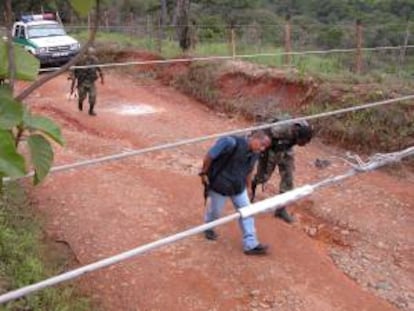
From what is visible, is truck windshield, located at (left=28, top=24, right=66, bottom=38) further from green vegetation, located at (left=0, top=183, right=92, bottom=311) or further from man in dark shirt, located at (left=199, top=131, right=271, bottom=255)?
man in dark shirt, located at (left=199, top=131, right=271, bottom=255)

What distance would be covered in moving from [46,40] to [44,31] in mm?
674

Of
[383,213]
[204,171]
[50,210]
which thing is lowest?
[383,213]

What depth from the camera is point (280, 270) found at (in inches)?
244

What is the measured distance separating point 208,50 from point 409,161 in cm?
804

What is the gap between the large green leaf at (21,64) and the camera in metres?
1.18

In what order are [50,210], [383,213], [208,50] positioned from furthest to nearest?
[208,50], [383,213], [50,210]

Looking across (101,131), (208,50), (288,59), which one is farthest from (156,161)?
(208,50)

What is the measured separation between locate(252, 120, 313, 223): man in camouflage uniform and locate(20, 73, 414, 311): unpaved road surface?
48 cm

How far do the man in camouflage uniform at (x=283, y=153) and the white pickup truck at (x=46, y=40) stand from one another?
39.2 feet

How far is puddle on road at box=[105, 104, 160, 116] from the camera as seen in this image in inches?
494

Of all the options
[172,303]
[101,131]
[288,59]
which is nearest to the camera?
[172,303]

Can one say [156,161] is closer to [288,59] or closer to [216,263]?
[216,263]

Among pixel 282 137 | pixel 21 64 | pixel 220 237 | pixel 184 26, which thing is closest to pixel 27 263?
pixel 220 237

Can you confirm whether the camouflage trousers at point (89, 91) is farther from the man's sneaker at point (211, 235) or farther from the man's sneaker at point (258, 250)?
the man's sneaker at point (258, 250)
